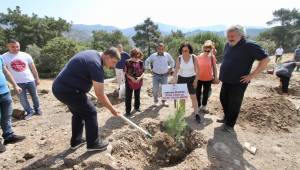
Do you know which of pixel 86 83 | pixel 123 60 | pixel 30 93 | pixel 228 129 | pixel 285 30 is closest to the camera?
pixel 86 83

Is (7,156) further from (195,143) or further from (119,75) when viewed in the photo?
(119,75)

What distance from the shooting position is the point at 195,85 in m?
6.35

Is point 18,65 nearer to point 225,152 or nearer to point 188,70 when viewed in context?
point 188,70

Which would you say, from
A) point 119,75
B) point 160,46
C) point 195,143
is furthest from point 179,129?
point 119,75

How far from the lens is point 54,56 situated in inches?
1114

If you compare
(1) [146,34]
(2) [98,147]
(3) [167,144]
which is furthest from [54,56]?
(1) [146,34]

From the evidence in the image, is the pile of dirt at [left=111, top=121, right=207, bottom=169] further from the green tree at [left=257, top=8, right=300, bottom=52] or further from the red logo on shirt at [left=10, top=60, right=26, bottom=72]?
the green tree at [left=257, top=8, right=300, bottom=52]

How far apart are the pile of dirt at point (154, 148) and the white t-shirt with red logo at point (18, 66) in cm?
289

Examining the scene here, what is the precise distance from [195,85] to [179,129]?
4.12 ft

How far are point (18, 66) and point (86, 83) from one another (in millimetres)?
3180

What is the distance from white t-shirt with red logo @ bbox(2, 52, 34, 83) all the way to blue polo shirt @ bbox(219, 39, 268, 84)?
4.34 m

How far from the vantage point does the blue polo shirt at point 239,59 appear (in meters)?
5.32

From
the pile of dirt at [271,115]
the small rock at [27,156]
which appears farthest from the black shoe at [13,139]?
the pile of dirt at [271,115]

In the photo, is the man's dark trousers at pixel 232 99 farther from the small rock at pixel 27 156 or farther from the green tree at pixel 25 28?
the green tree at pixel 25 28
